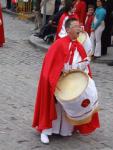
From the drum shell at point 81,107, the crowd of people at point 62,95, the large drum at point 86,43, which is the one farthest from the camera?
the large drum at point 86,43

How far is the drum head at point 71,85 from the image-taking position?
6.65m

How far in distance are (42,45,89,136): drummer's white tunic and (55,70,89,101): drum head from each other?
16 cm

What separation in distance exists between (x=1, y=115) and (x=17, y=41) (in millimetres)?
8034

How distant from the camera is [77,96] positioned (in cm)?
657

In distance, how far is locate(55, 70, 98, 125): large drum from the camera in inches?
261

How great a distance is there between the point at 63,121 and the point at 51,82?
2.06 ft

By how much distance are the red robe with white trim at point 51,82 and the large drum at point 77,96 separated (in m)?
0.11

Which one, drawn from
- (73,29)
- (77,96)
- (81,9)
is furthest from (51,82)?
(81,9)

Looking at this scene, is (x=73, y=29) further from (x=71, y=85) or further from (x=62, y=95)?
(x=62, y=95)

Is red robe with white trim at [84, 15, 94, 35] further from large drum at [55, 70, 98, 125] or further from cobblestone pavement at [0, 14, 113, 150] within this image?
large drum at [55, 70, 98, 125]

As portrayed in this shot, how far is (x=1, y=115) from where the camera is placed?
8203 mm

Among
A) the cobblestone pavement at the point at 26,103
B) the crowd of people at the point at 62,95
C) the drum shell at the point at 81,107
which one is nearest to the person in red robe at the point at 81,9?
the cobblestone pavement at the point at 26,103

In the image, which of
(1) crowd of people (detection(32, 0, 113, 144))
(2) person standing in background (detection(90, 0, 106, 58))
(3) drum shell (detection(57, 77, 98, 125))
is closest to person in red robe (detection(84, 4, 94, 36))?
(2) person standing in background (detection(90, 0, 106, 58))

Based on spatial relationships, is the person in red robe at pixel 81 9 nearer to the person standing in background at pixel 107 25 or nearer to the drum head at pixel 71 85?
the person standing in background at pixel 107 25
